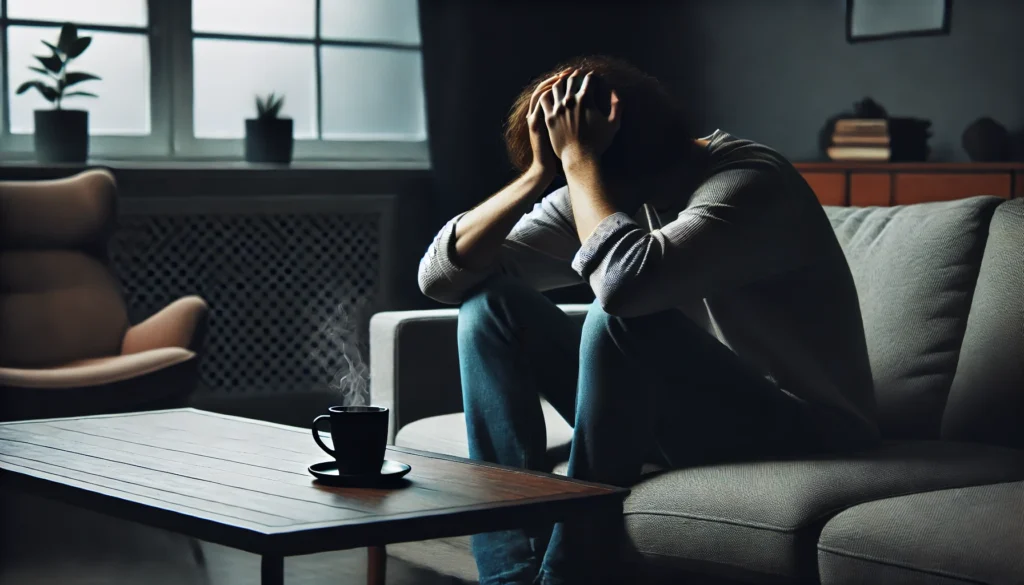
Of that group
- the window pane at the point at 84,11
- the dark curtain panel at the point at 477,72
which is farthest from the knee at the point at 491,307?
the window pane at the point at 84,11

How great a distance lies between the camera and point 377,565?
1832mm

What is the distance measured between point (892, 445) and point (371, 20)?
283 centimetres

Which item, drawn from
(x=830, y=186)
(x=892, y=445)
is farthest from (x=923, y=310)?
(x=830, y=186)

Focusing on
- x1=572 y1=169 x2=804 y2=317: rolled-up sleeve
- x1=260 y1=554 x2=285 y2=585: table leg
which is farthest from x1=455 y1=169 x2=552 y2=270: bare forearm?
x1=260 y1=554 x2=285 y2=585: table leg

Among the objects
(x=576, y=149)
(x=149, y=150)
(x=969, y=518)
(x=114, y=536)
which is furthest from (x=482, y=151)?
(x=969, y=518)

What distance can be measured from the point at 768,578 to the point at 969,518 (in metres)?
0.27

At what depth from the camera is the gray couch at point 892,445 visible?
153 centimetres

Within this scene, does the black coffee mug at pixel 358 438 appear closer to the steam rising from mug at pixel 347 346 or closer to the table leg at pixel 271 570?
the table leg at pixel 271 570

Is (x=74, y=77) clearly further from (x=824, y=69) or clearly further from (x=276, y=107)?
(x=824, y=69)

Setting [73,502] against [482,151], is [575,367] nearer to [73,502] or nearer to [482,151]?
[73,502]

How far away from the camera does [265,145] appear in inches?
157

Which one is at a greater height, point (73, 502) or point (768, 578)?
point (73, 502)

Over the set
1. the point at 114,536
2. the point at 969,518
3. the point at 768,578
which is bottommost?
the point at 114,536

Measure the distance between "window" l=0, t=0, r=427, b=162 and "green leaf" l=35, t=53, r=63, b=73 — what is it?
0.18m
